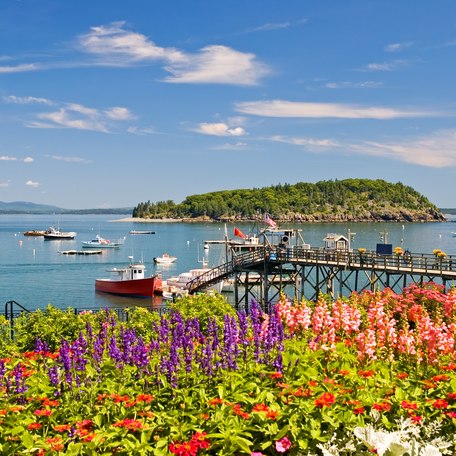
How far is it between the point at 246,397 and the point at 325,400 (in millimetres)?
1054

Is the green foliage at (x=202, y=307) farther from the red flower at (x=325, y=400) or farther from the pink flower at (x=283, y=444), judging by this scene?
the pink flower at (x=283, y=444)

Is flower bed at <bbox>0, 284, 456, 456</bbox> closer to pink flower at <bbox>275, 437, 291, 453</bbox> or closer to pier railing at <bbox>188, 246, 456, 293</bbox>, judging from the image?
pink flower at <bbox>275, 437, 291, 453</bbox>

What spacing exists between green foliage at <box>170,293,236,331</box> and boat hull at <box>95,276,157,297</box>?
46.2 metres

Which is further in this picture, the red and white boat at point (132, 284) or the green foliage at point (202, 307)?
the red and white boat at point (132, 284)

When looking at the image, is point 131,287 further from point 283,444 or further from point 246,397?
point 283,444

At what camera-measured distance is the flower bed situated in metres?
6.61

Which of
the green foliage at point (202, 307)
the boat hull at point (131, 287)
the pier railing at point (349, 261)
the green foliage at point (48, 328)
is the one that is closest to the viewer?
the green foliage at point (48, 328)

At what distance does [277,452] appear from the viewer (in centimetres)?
679

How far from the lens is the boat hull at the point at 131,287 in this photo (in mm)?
63125

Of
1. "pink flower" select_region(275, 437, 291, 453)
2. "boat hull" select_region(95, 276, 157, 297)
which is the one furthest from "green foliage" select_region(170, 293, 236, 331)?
"boat hull" select_region(95, 276, 157, 297)

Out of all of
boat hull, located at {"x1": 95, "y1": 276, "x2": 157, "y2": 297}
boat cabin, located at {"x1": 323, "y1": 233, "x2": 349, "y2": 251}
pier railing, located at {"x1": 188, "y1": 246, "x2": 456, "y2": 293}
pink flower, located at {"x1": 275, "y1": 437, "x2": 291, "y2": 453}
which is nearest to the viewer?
pink flower, located at {"x1": 275, "y1": 437, "x2": 291, "y2": 453}

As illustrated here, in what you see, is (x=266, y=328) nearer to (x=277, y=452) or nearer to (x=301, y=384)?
(x=301, y=384)

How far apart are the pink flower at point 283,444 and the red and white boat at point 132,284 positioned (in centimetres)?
5705

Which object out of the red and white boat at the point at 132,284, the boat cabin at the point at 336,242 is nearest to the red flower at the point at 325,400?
the boat cabin at the point at 336,242
